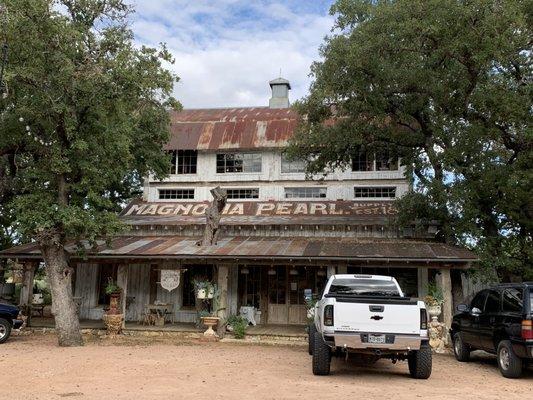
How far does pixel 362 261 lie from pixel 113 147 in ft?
26.0

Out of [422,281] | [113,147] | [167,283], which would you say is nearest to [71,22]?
[113,147]

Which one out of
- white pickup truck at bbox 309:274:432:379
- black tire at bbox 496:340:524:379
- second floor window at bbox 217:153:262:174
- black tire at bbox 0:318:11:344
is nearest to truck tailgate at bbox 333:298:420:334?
white pickup truck at bbox 309:274:432:379

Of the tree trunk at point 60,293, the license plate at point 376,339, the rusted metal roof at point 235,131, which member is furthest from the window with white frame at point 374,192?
the license plate at point 376,339

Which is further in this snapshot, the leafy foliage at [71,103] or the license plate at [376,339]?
the leafy foliage at [71,103]

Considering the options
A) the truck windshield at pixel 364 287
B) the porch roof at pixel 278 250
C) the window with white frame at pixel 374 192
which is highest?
the window with white frame at pixel 374 192

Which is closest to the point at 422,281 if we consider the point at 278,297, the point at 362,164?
the point at 278,297

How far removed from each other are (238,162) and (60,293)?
11.4 metres

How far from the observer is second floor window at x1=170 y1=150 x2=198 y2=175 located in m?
23.6

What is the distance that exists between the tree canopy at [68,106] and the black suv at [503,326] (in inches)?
384

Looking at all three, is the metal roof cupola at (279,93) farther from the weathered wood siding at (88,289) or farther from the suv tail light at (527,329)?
the suv tail light at (527,329)

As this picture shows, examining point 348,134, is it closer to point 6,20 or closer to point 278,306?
point 278,306

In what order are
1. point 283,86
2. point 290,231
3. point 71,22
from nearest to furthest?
1. point 71,22
2. point 290,231
3. point 283,86

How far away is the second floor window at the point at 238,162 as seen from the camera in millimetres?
23125

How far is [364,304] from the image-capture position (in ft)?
28.3
